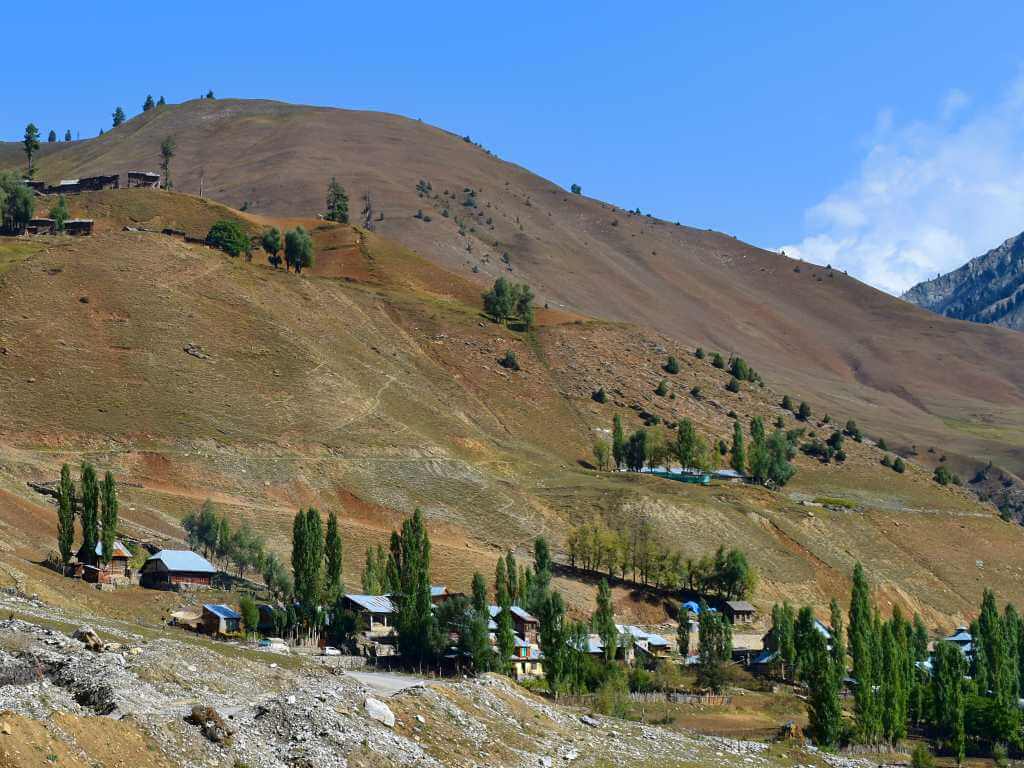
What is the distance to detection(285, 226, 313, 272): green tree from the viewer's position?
17800cm

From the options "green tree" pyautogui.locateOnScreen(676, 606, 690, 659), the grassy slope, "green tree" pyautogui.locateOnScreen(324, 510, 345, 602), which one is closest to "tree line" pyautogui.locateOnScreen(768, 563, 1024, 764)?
"green tree" pyautogui.locateOnScreen(676, 606, 690, 659)

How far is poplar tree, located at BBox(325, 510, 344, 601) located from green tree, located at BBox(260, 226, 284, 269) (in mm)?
96880

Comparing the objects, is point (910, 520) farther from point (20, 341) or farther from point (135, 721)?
point (135, 721)

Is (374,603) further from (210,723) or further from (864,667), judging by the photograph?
(210,723)

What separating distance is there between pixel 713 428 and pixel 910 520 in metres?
28.2

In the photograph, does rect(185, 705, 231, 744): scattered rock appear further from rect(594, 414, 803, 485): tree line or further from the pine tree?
the pine tree

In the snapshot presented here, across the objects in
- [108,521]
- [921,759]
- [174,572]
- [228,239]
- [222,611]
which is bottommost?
[921,759]

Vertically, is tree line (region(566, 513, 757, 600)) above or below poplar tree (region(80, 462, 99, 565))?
below

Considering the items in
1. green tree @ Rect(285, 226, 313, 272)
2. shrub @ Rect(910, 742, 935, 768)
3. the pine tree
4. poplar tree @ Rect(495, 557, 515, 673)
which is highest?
green tree @ Rect(285, 226, 313, 272)

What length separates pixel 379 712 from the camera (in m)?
48.5

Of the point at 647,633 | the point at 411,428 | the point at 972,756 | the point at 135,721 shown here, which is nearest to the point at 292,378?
the point at 411,428

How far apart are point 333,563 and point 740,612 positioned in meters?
41.3

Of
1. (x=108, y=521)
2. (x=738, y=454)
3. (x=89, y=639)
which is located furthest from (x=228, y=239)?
(x=89, y=639)

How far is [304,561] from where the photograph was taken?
8300cm
